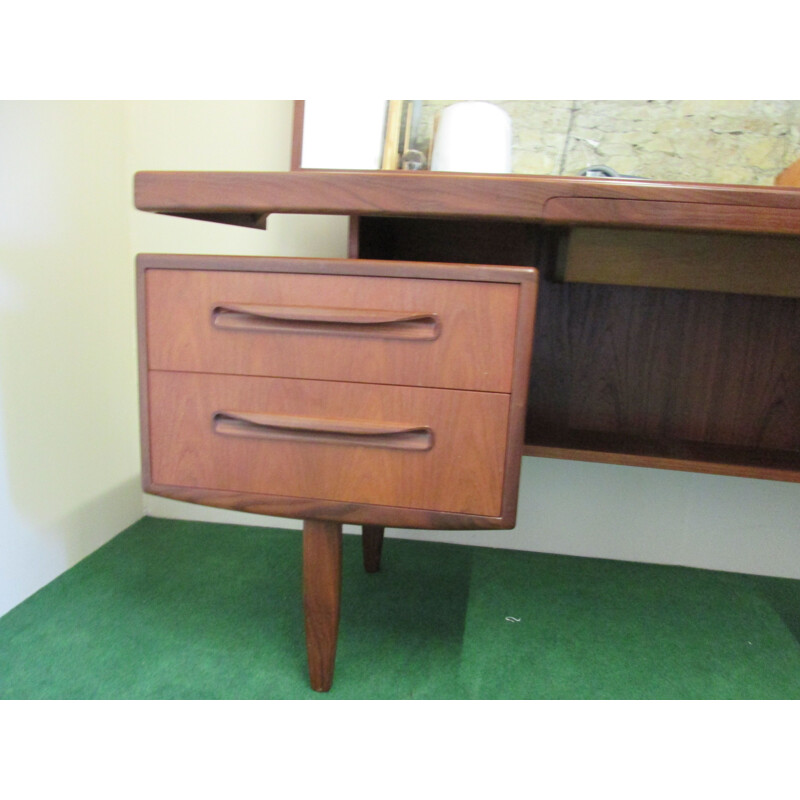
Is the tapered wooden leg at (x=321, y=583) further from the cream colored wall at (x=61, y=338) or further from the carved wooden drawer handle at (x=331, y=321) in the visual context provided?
the cream colored wall at (x=61, y=338)

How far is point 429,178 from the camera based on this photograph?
57 centimetres

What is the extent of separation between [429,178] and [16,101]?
0.71 meters

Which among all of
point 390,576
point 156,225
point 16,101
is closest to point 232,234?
point 156,225

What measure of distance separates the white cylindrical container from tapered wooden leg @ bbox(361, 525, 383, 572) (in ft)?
2.07

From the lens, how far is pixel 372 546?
103 cm

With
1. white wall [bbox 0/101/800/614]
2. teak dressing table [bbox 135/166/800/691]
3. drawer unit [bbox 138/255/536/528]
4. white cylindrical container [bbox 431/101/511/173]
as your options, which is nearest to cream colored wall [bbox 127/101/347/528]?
white wall [bbox 0/101/800/614]

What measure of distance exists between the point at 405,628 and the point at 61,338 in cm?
76

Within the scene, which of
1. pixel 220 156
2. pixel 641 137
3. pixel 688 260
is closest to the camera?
pixel 688 260

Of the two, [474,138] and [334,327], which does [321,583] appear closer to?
[334,327]

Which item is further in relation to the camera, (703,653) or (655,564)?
(655,564)

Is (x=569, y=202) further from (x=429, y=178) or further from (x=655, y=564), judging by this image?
(x=655, y=564)

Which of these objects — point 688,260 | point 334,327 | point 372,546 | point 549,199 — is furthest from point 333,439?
point 688,260

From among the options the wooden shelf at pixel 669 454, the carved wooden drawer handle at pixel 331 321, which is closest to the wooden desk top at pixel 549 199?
the carved wooden drawer handle at pixel 331 321

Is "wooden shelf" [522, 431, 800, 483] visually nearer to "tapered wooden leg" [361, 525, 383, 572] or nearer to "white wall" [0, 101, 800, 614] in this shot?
"white wall" [0, 101, 800, 614]
